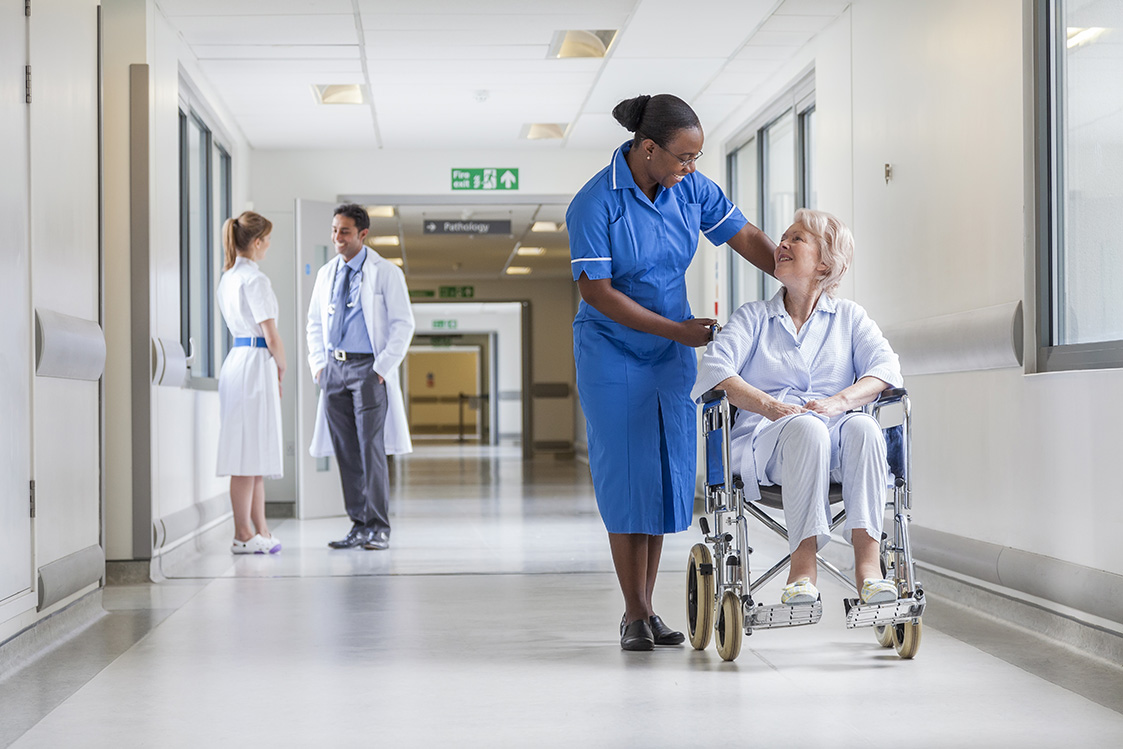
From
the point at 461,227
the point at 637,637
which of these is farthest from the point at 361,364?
the point at 461,227

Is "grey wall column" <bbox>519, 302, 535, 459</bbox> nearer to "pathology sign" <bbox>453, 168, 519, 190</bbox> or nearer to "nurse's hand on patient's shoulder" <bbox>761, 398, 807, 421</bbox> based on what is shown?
"pathology sign" <bbox>453, 168, 519, 190</bbox>

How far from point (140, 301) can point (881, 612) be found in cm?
340

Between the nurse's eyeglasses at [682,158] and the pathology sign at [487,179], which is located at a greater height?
the pathology sign at [487,179]

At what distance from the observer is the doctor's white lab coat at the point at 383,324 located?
6.04 m

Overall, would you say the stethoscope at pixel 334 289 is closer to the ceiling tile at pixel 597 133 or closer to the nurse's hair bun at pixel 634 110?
the ceiling tile at pixel 597 133

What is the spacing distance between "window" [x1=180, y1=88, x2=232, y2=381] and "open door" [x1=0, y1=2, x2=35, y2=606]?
9.39 ft

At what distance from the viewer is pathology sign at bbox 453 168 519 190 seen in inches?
350

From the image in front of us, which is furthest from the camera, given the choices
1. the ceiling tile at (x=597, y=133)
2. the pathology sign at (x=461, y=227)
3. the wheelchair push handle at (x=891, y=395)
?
the pathology sign at (x=461, y=227)

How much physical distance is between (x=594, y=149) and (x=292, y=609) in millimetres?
5570

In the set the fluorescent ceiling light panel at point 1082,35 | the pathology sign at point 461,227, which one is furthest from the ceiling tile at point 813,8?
the pathology sign at point 461,227

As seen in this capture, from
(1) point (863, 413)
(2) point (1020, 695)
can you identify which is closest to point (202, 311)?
(1) point (863, 413)

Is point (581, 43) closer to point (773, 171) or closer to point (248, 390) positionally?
point (773, 171)

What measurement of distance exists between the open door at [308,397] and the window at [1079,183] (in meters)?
5.19

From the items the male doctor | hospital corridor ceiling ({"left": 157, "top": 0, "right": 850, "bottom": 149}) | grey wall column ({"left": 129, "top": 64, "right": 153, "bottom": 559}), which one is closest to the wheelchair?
grey wall column ({"left": 129, "top": 64, "right": 153, "bottom": 559})
